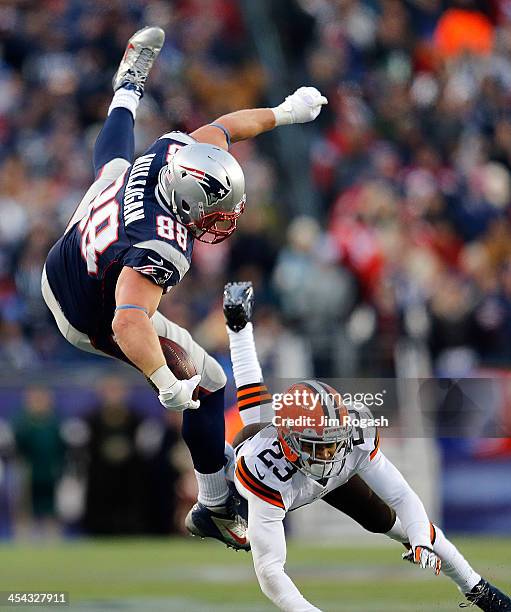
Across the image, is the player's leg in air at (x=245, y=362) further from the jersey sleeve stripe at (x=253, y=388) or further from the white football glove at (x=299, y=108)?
the white football glove at (x=299, y=108)

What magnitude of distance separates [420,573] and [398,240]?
3.86 metres

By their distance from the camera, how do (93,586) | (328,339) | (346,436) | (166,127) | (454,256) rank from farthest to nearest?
(166,127) < (454,256) < (328,339) < (93,586) < (346,436)

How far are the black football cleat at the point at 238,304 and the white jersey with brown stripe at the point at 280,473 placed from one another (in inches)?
28.6

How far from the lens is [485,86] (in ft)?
55.2

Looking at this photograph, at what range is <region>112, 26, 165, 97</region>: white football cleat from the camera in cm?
871

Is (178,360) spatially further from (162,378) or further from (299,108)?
(299,108)

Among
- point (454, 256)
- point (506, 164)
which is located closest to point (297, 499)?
point (454, 256)

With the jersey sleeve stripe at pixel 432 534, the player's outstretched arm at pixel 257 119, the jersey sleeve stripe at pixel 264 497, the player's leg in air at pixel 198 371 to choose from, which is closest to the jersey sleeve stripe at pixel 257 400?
the player's leg in air at pixel 198 371

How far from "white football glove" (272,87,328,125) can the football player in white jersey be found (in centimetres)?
106

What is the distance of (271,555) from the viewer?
24.2 feet

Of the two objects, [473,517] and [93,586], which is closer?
[93,586]

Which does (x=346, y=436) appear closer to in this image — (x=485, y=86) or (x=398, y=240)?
(x=398, y=240)

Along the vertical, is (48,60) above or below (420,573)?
above

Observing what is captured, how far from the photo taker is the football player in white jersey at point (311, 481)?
7355 mm
